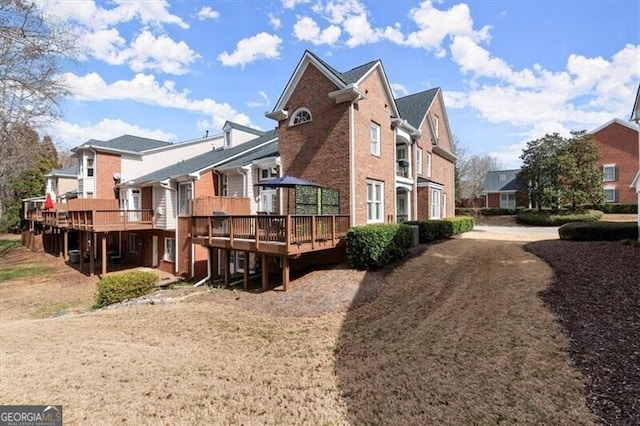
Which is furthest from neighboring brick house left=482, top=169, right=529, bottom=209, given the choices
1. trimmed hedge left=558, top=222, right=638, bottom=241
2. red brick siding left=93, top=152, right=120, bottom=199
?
red brick siding left=93, top=152, right=120, bottom=199

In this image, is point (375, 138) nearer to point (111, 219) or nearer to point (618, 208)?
point (111, 219)

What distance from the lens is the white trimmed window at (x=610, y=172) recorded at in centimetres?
3400

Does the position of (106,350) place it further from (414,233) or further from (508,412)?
(414,233)

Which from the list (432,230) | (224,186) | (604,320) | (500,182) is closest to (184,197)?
(224,186)

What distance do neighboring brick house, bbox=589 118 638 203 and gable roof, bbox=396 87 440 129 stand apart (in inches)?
951

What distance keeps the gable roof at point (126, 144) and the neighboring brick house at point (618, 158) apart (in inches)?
1738

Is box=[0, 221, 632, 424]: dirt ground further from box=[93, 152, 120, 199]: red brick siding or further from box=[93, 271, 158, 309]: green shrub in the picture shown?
box=[93, 152, 120, 199]: red brick siding

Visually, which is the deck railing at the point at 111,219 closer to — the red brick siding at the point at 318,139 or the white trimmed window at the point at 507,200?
the red brick siding at the point at 318,139

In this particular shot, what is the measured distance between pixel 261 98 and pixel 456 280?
15.8m

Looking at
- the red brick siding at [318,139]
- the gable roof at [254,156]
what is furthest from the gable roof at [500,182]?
the red brick siding at [318,139]

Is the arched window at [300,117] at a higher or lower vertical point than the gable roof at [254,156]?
higher

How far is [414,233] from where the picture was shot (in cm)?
1503

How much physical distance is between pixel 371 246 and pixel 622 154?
3835cm

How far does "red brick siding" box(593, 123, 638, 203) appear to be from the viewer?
33250mm
